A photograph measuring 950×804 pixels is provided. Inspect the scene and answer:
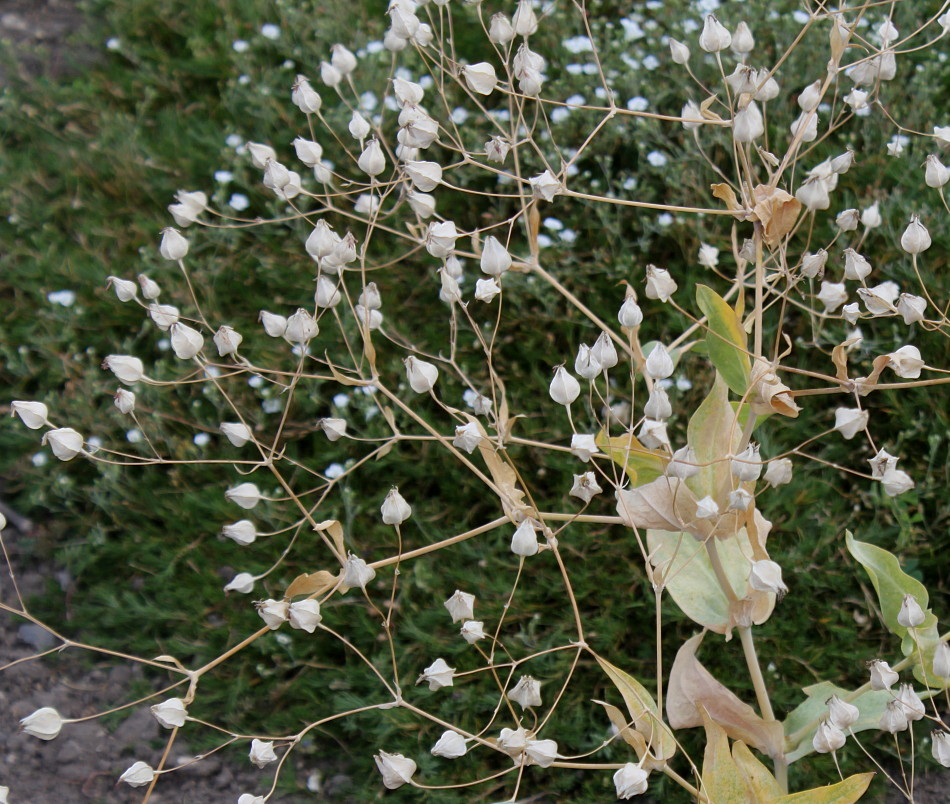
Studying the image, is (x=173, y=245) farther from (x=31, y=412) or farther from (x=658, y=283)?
(x=658, y=283)

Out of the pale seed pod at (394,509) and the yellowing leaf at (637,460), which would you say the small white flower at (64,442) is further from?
the yellowing leaf at (637,460)

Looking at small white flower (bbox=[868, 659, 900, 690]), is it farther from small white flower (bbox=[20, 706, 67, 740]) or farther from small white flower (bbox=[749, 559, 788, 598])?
small white flower (bbox=[20, 706, 67, 740])

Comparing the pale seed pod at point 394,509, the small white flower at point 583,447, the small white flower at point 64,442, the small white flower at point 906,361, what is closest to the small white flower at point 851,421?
the small white flower at point 906,361

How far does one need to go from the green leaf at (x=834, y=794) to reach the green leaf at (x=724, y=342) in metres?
0.48

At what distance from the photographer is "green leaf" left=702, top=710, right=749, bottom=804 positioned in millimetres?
1185

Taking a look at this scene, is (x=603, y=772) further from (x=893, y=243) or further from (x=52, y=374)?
(x=52, y=374)

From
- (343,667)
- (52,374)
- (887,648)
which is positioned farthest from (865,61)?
(52,374)

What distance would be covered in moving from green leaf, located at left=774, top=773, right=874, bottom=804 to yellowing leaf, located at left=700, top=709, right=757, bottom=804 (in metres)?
0.05

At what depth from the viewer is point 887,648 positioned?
1681mm

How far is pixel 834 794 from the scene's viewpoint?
A: 1.17 metres

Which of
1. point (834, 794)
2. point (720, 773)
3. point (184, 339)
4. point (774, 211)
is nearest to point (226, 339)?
point (184, 339)

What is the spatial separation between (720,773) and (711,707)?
17 centimetres

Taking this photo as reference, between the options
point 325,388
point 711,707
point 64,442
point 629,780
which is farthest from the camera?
point 325,388

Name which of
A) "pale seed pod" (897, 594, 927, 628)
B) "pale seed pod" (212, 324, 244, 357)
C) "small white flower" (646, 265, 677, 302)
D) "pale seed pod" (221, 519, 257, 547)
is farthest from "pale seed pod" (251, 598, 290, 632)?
"pale seed pod" (897, 594, 927, 628)
